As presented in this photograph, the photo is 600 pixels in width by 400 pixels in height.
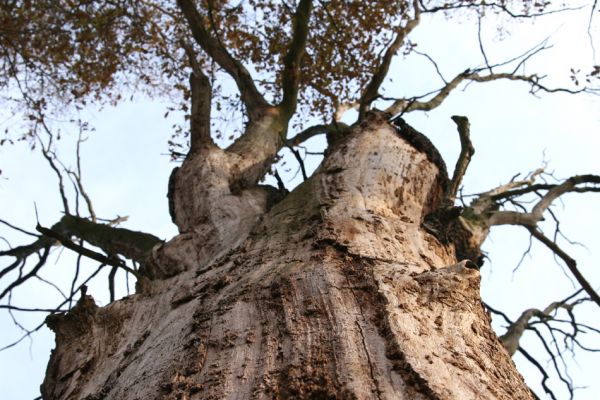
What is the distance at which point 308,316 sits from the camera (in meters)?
1.60

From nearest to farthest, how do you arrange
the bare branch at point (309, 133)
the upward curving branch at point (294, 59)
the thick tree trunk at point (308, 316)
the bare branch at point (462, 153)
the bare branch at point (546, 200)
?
the thick tree trunk at point (308, 316) < the bare branch at point (462, 153) < the bare branch at point (546, 200) < the upward curving branch at point (294, 59) < the bare branch at point (309, 133)

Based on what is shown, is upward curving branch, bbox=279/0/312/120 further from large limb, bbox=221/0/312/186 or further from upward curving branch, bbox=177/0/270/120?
upward curving branch, bbox=177/0/270/120

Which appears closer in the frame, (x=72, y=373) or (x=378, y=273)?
(x=378, y=273)

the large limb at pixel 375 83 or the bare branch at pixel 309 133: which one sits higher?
the bare branch at pixel 309 133

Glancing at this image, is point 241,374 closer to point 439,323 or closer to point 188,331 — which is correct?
point 188,331

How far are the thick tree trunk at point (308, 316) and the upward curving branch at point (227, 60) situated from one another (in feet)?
7.30

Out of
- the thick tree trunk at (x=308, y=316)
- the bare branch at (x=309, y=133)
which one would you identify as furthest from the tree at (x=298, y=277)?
the bare branch at (x=309, y=133)

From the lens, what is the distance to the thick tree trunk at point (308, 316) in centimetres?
134

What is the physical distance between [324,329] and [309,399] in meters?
0.29

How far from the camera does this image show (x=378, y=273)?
1838mm

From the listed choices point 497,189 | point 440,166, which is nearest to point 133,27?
point 497,189

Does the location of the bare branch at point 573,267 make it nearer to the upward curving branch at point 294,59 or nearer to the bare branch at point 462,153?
the bare branch at point 462,153

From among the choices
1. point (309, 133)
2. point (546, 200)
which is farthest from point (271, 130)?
point (546, 200)

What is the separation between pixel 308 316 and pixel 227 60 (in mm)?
4045
